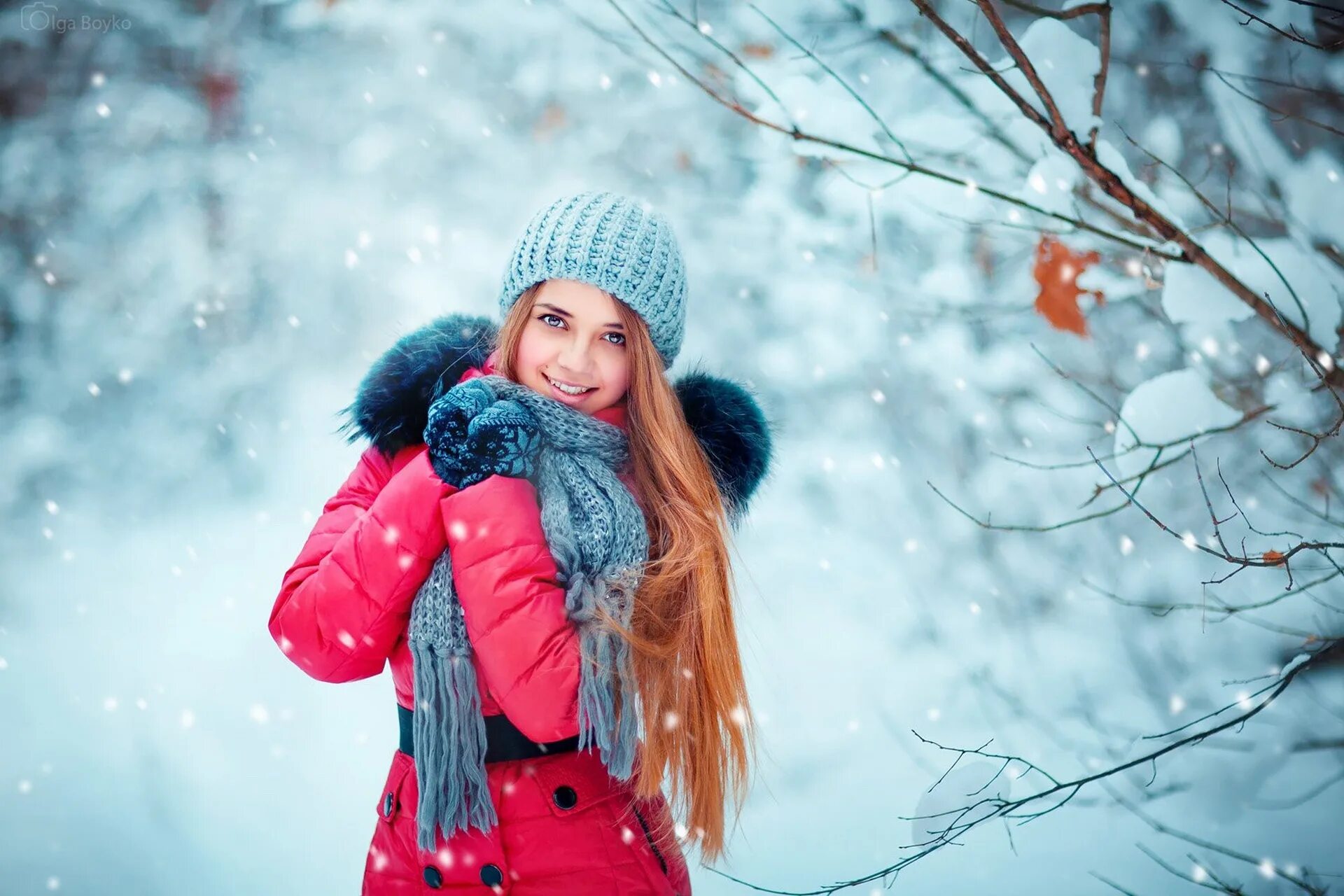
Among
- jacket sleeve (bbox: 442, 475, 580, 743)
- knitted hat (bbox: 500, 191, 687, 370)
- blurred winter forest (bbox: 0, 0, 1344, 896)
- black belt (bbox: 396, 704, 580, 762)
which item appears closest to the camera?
jacket sleeve (bbox: 442, 475, 580, 743)

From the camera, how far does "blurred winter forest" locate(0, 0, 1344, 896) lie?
9.95ft

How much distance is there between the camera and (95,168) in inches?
135

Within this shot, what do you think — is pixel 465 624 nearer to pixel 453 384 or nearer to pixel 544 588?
pixel 544 588

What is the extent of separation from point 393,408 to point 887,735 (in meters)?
2.57

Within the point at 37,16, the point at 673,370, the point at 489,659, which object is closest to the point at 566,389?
the point at 489,659

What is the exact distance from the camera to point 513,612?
1.39 metres

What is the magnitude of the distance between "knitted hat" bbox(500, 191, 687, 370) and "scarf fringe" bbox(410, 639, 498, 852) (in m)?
0.70

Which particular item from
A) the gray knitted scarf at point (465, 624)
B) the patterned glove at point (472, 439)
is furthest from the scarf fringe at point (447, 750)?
the patterned glove at point (472, 439)

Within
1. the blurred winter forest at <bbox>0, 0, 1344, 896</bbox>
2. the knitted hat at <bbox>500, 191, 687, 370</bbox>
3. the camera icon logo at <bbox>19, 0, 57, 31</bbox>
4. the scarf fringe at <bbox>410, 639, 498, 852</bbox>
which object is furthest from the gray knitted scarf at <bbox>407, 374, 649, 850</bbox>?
the camera icon logo at <bbox>19, 0, 57, 31</bbox>

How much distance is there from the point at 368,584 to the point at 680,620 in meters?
0.53

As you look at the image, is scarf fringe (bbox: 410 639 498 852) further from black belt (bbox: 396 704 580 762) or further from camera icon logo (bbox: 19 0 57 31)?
camera icon logo (bbox: 19 0 57 31)

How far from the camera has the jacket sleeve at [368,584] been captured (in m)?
1.42

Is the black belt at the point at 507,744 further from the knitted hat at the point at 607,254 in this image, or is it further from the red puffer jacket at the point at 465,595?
the knitted hat at the point at 607,254

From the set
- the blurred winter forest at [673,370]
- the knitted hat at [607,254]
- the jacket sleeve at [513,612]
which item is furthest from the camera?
the blurred winter forest at [673,370]
